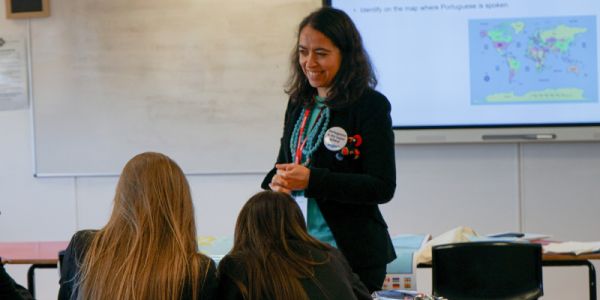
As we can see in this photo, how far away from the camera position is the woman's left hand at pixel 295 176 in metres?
2.43

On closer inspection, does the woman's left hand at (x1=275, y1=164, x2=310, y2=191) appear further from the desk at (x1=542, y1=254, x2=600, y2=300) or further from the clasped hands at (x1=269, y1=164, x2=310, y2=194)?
the desk at (x1=542, y1=254, x2=600, y2=300)

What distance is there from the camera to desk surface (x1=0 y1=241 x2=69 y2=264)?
13.0 ft

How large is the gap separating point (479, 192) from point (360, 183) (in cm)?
296

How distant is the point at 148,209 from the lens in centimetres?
212

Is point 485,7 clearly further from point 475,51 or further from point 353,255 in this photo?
point 353,255

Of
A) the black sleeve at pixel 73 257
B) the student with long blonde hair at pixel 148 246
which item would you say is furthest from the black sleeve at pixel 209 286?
the black sleeve at pixel 73 257

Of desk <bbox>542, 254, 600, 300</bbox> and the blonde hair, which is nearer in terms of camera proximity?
the blonde hair

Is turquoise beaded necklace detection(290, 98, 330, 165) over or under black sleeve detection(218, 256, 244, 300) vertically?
over

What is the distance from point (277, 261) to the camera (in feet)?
6.80

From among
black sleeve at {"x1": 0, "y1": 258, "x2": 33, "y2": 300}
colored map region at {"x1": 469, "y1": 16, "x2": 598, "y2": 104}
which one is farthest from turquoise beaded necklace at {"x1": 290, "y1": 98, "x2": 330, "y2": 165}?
colored map region at {"x1": 469, "y1": 16, "x2": 598, "y2": 104}

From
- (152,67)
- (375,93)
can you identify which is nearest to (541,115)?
(152,67)

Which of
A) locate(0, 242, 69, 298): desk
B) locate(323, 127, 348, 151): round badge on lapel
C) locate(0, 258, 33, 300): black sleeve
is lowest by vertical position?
locate(0, 242, 69, 298): desk

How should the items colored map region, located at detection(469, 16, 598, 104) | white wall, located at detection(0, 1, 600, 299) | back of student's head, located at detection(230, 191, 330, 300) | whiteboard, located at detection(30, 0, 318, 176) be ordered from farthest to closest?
whiteboard, located at detection(30, 0, 318, 176) < white wall, located at detection(0, 1, 600, 299) < colored map region, located at detection(469, 16, 598, 104) < back of student's head, located at detection(230, 191, 330, 300)

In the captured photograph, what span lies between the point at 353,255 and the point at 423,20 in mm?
2862
